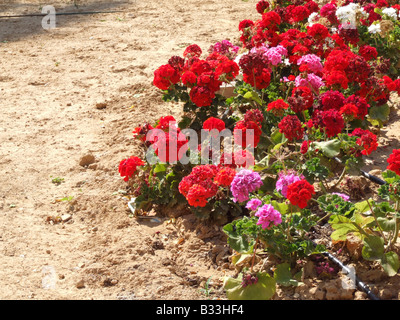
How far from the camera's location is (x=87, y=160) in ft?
15.2

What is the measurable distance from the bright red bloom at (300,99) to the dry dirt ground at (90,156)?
872 millimetres

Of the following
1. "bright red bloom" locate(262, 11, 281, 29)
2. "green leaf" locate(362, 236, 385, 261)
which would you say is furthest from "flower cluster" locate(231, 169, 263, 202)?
"bright red bloom" locate(262, 11, 281, 29)

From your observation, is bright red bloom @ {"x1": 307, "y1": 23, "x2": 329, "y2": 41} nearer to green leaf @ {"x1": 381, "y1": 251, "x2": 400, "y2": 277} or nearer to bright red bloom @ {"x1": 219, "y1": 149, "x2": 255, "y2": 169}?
bright red bloom @ {"x1": 219, "y1": 149, "x2": 255, "y2": 169}

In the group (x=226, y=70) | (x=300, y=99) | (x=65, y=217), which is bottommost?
(x=65, y=217)

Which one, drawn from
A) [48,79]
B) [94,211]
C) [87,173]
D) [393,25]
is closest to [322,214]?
[94,211]

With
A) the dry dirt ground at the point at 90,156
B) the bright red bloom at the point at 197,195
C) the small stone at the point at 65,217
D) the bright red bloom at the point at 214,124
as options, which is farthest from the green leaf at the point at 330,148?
the small stone at the point at 65,217

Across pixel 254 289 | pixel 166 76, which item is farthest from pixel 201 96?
pixel 254 289

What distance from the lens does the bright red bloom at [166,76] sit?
425 centimetres

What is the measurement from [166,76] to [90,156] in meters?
1.01

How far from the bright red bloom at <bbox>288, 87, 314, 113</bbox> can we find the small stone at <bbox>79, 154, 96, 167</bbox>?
188cm

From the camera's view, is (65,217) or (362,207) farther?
(65,217)

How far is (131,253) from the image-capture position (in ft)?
11.3

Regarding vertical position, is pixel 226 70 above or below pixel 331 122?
above

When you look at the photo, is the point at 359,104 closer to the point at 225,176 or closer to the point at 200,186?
the point at 225,176
